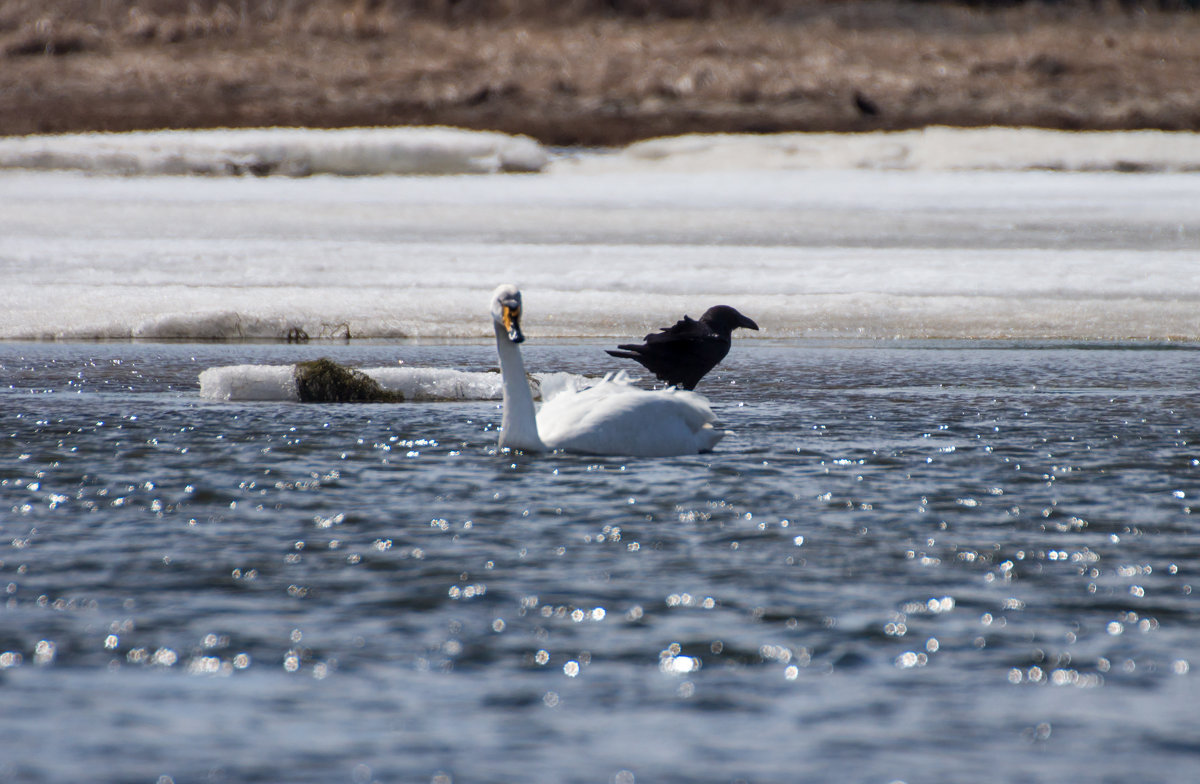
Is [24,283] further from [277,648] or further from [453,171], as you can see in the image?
[453,171]

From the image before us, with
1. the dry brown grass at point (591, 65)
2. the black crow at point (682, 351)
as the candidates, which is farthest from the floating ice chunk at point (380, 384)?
the dry brown grass at point (591, 65)

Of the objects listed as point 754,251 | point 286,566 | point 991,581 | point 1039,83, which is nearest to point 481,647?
point 286,566

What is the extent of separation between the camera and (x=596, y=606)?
437 cm

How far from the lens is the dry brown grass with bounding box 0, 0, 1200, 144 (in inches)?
1435

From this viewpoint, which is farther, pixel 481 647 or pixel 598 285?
pixel 598 285

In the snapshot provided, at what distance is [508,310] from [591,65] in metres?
32.8

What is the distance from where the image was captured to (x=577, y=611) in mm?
4312

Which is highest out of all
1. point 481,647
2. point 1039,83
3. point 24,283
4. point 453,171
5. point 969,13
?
point 969,13

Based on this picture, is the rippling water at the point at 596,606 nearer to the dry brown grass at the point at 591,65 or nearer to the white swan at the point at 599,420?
the white swan at the point at 599,420

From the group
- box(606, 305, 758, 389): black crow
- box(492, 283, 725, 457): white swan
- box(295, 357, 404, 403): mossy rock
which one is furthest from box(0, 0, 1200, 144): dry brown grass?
box(492, 283, 725, 457): white swan

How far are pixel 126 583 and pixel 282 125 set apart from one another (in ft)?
108

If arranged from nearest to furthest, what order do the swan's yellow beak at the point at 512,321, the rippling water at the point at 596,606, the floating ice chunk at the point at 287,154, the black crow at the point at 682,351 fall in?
the rippling water at the point at 596,606
the swan's yellow beak at the point at 512,321
the black crow at the point at 682,351
the floating ice chunk at the point at 287,154

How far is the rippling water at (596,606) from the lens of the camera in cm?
330

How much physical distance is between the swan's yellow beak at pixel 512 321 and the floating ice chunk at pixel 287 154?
22340mm
